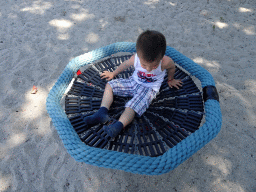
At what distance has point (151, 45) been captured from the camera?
2.83 feet

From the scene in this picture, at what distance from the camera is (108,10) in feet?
8.15

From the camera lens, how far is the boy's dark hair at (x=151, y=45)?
861mm

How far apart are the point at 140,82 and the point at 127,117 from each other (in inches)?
11.3

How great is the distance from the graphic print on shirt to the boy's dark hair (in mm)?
274

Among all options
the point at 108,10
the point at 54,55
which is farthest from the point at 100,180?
the point at 108,10

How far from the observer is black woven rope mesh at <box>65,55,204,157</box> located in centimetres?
103

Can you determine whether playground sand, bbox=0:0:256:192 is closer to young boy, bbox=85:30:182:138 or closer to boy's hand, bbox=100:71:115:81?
young boy, bbox=85:30:182:138

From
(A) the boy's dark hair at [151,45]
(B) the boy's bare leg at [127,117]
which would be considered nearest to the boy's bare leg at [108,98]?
(B) the boy's bare leg at [127,117]

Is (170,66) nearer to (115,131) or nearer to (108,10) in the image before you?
(115,131)

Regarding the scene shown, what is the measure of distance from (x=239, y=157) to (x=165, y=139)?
61 cm

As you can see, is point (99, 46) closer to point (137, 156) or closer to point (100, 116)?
point (100, 116)

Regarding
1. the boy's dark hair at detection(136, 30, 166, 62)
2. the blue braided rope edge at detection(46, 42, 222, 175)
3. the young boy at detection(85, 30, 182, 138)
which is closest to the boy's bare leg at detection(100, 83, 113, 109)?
the young boy at detection(85, 30, 182, 138)

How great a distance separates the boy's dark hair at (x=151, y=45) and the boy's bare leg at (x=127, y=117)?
0.37 metres

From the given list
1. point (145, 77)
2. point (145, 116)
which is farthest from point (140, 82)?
point (145, 116)
